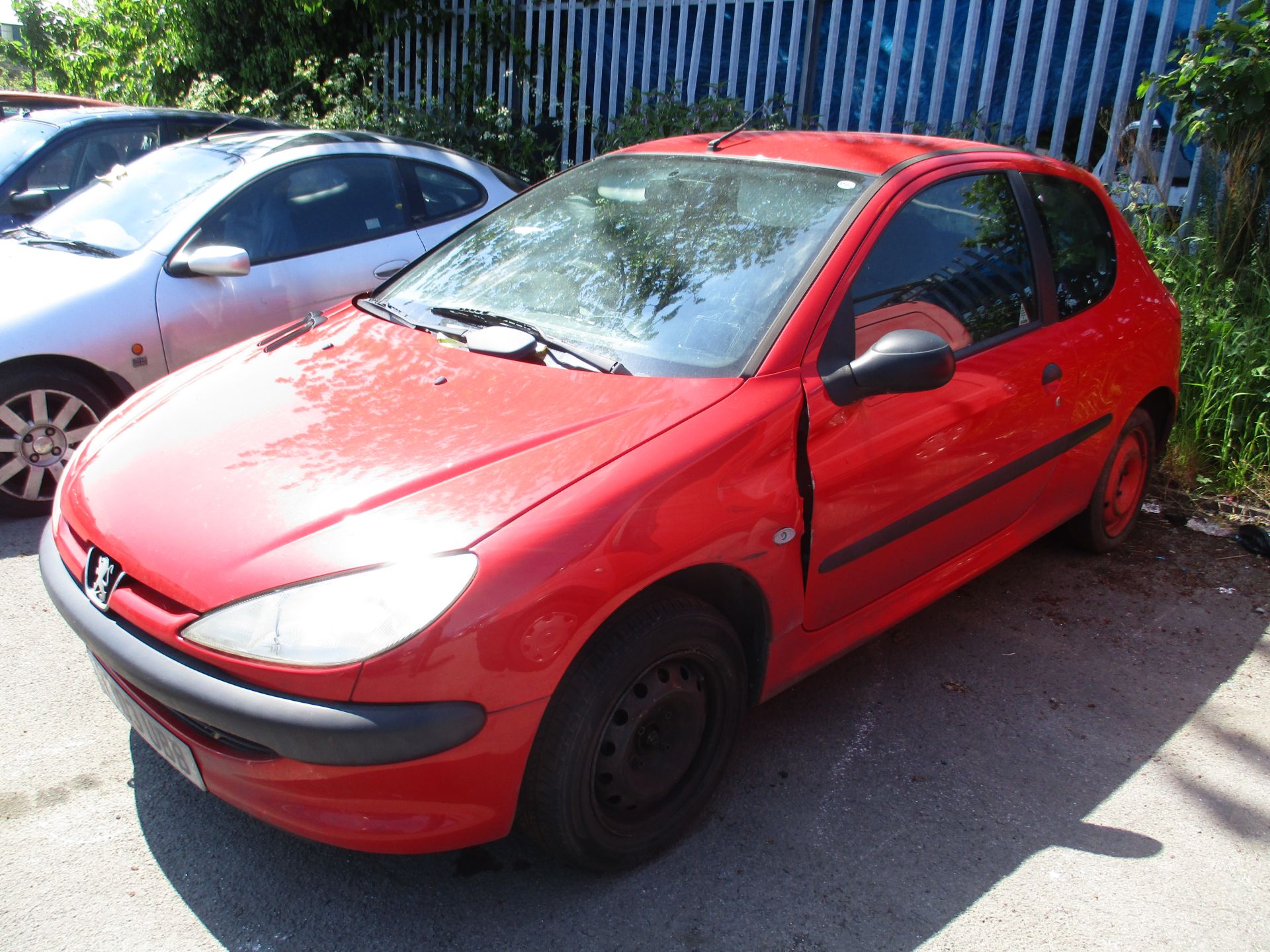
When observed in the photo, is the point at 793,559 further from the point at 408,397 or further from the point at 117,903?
the point at 117,903

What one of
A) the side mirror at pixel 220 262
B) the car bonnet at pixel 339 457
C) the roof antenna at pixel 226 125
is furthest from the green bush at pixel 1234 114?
the roof antenna at pixel 226 125

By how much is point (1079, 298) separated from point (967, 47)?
3.79 meters

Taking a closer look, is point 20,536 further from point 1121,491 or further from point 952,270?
point 1121,491

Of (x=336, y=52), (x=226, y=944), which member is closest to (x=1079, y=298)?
(x=226, y=944)

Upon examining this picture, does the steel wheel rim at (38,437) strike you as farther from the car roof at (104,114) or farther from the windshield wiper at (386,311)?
the car roof at (104,114)

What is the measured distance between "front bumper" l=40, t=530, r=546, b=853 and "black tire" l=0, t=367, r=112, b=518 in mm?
2454

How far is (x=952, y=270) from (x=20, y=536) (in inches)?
144

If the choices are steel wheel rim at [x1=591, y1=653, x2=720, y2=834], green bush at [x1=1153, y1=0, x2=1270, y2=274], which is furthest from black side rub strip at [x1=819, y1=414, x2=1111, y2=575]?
green bush at [x1=1153, y1=0, x2=1270, y2=274]

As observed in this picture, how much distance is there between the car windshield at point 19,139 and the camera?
5.77m

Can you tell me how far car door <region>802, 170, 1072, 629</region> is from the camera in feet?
8.91

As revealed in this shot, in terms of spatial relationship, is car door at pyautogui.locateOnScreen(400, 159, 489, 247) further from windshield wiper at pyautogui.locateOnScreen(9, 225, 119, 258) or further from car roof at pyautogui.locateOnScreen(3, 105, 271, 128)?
car roof at pyautogui.locateOnScreen(3, 105, 271, 128)

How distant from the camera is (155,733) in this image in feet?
7.52

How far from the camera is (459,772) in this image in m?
2.07

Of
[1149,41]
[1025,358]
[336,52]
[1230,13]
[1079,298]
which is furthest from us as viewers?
[336,52]
